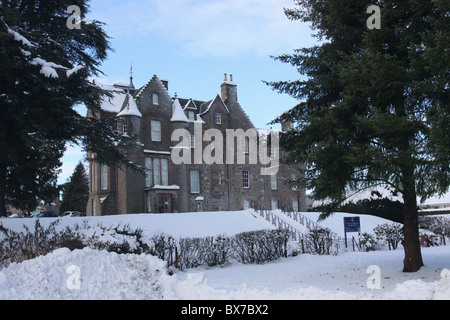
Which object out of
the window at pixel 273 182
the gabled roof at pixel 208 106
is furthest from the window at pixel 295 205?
the gabled roof at pixel 208 106

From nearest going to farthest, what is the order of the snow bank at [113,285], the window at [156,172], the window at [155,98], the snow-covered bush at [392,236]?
the snow bank at [113,285] → the snow-covered bush at [392,236] → the window at [156,172] → the window at [155,98]

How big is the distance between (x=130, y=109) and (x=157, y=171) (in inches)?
220

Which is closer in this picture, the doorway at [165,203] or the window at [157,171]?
the doorway at [165,203]

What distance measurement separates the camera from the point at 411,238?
1198cm

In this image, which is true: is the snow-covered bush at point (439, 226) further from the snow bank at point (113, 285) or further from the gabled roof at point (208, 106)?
the gabled roof at point (208, 106)

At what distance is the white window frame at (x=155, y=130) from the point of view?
33562 mm

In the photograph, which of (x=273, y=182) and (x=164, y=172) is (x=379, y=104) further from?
(x=273, y=182)

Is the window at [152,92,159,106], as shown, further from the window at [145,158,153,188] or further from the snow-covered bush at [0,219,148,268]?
the snow-covered bush at [0,219,148,268]

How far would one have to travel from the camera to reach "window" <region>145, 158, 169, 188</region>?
32.6 m

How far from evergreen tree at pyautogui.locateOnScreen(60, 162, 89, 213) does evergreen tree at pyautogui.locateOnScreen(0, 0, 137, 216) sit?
28.1m

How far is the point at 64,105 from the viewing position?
525 inches

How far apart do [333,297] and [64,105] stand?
10.5 meters

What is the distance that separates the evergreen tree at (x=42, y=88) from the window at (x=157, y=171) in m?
12.5

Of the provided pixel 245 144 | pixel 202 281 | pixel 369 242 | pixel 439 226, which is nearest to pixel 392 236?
pixel 369 242
